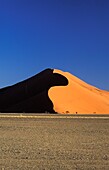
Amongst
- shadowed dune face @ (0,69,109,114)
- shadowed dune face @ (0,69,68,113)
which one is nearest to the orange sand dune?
shadowed dune face @ (0,69,109,114)

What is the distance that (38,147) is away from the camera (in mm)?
14219

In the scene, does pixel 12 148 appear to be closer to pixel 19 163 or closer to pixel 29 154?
pixel 29 154

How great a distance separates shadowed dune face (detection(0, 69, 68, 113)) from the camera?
2756 inches

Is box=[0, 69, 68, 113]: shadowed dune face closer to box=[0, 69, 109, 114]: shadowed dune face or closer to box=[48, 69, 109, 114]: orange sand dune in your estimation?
box=[0, 69, 109, 114]: shadowed dune face

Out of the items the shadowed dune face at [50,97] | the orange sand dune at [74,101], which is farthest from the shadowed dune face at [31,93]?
the orange sand dune at [74,101]

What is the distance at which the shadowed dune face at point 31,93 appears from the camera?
70.0 meters

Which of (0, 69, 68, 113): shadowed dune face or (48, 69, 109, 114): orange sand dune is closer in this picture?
(48, 69, 109, 114): orange sand dune

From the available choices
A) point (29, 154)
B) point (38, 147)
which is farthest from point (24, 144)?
point (29, 154)

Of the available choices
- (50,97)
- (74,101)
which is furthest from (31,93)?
(50,97)

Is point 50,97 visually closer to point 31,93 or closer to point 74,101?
point 74,101

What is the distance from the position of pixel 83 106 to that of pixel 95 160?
60.7m

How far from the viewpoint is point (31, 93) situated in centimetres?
8212

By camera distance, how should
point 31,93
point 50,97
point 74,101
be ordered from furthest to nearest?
point 31,93, point 74,101, point 50,97

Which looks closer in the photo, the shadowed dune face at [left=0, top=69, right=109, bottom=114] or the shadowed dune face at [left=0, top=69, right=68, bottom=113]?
the shadowed dune face at [left=0, top=69, right=109, bottom=114]
